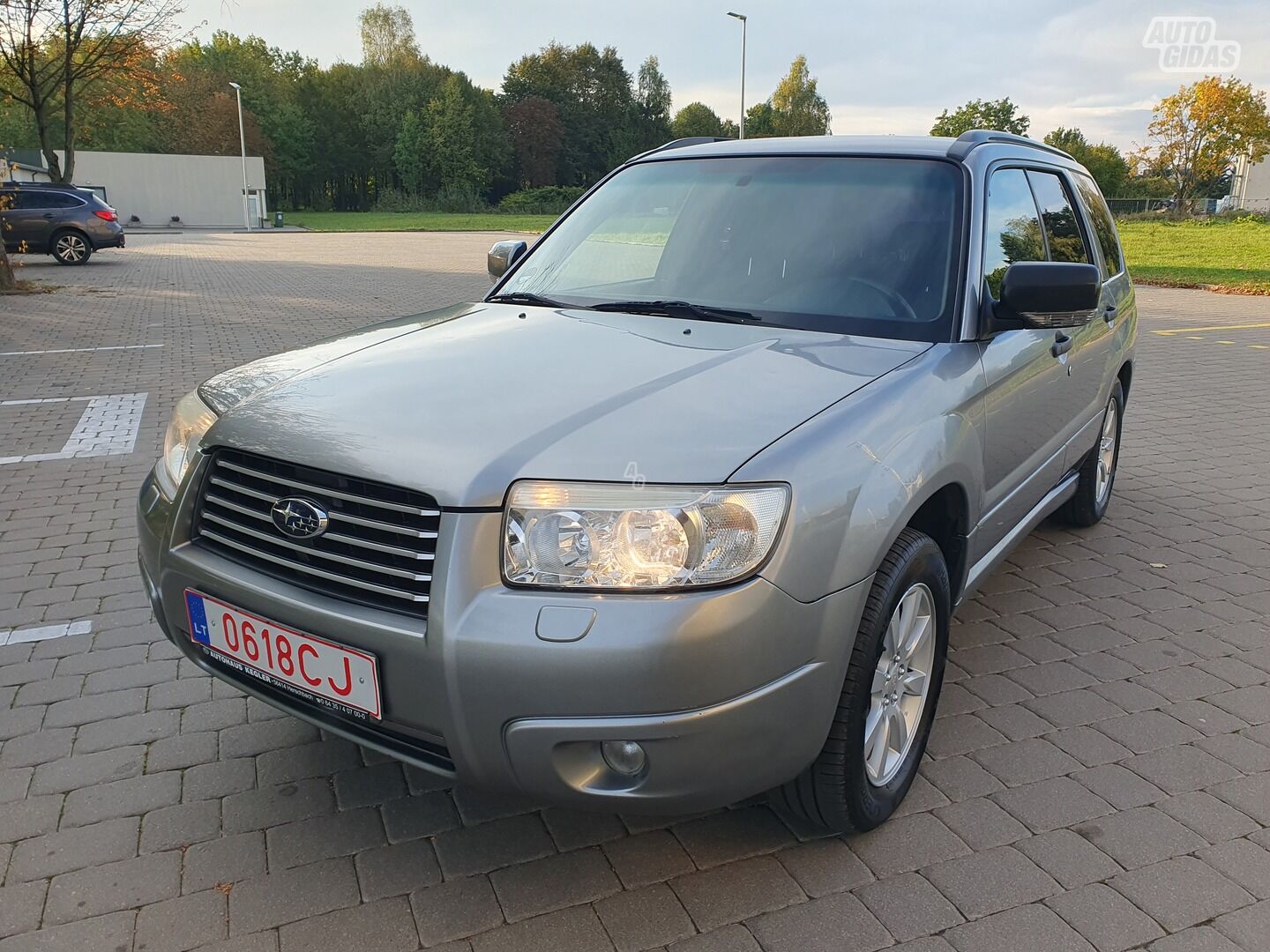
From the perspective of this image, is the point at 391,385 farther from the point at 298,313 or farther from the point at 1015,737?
the point at 298,313

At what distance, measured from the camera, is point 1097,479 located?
483 centimetres

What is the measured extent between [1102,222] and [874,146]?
1983 millimetres

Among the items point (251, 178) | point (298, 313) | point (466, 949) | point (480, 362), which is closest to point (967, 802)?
point (466, 949)

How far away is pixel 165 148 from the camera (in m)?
65.9

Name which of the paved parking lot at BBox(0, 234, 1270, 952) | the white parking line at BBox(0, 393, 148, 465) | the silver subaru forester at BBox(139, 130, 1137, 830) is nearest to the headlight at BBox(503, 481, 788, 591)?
the silver subaru forester at BBox(139, 130, 1137, 830)

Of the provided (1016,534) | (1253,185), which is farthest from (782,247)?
(1253,185)

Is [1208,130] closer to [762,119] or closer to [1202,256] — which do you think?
[1202,256]

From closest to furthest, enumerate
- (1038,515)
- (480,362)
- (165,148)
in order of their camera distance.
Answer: (480,362), (1038,515), (165,148)

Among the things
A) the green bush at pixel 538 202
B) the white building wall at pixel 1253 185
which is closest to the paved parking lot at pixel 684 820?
the green bush at pixel 538 202

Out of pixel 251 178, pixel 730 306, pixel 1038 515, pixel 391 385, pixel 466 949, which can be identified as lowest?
pixel 466 949

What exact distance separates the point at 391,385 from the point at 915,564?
139 centimetres

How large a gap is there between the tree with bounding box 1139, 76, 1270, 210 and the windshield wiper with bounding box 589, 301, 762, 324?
49.3 metres

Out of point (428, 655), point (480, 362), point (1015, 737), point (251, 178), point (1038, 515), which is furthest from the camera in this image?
point (251, 178)

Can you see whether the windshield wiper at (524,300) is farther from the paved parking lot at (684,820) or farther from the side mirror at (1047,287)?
the paved parking lot at (684,820)
